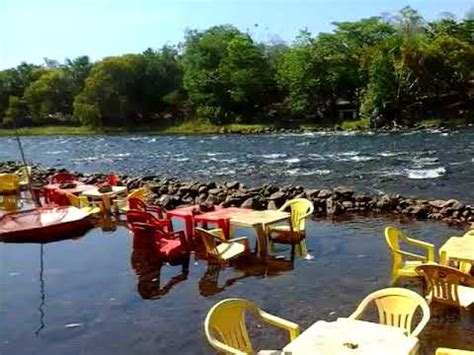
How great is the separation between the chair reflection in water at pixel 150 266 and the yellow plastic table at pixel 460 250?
12.5ft

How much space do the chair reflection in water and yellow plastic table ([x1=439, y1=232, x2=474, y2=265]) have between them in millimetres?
3809

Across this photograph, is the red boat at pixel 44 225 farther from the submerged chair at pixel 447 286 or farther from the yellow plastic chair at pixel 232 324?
the submerged chair at pixel 447 286

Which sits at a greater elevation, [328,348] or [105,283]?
[328,348]

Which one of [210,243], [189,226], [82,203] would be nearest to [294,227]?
[189,226]

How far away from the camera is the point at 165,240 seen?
10320 millimetres

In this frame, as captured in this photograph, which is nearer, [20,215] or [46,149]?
[20,215]

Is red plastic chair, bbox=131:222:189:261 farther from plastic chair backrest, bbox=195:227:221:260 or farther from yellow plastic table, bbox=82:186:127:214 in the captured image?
yellow plastic table, bbox=82:186:127:214

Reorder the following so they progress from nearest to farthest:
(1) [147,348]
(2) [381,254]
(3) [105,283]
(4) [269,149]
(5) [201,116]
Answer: (1) [147,348] < (3) [105,283] < (2) [381,254] < (4) [269,149] < (5) [201,116]

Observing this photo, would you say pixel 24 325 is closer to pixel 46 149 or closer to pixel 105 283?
pixel 105 283

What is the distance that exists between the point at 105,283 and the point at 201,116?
55153 mm

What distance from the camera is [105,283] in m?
8.95

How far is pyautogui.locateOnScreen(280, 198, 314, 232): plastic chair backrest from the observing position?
1095 centimetres

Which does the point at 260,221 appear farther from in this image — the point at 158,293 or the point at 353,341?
the point at 353,341

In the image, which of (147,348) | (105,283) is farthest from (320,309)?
(105,283)
